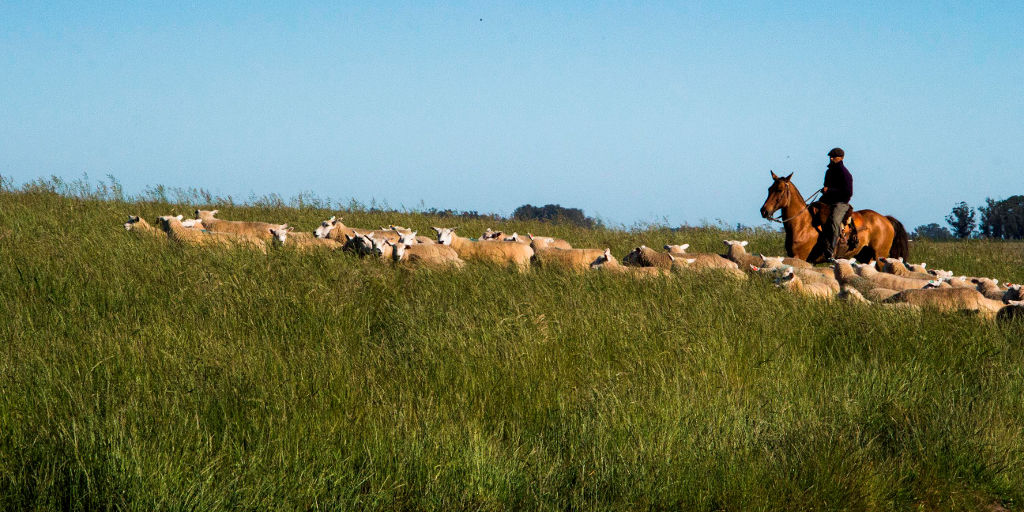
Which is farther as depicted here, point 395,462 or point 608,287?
point 608,287

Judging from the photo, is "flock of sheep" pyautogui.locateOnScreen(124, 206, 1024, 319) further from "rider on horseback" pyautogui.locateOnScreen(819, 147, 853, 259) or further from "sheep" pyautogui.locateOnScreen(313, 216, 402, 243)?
"rider on horseback" pyautogui.locateOnScreen(819, 147, 853, 259)

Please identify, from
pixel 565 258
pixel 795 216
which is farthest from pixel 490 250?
pixel 795 216

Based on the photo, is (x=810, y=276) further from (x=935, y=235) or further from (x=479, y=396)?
(x=935, y=235)

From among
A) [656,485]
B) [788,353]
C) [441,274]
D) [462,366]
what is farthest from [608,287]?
[656,485]

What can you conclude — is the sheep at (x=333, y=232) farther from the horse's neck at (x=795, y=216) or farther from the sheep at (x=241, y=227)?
the horse's neck at (x=795, y=216)

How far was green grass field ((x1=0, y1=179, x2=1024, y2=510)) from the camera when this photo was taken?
346 centimetres

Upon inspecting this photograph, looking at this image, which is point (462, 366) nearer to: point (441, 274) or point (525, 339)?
point (525, 339)

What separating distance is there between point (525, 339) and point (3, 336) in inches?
146

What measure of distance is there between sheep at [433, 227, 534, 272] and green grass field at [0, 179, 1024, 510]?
2564 mm

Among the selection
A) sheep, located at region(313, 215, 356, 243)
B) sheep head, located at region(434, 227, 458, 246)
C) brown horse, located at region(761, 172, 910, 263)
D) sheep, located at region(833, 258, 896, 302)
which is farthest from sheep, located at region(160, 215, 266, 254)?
brown horse, located at region(761, 172, 910, 263)

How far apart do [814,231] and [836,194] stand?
781 mm

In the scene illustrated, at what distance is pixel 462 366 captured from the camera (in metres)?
5.03

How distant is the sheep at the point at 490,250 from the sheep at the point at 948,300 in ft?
15.0

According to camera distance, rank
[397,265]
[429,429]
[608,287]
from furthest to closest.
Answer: [397,265] < [608,287] < [429,429]
